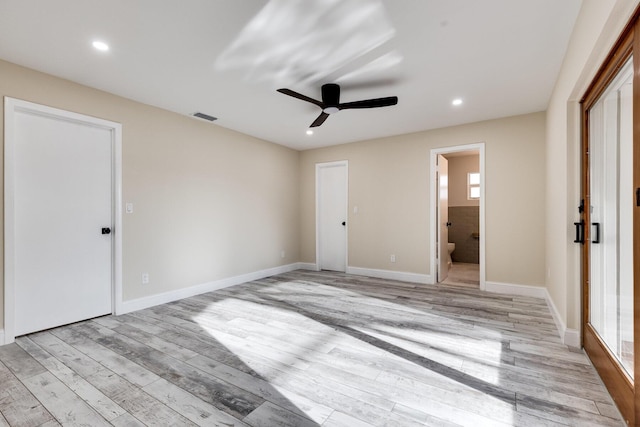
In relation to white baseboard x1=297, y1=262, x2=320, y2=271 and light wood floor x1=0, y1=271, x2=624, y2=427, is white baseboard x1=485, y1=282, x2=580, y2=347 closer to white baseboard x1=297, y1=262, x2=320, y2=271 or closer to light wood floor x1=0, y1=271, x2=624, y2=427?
light wood floor x1=0, y1=271, x2=624, y2=427

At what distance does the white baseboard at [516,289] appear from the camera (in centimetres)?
404

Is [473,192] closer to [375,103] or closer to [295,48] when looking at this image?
[375,103]

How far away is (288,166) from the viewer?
20.1 feet

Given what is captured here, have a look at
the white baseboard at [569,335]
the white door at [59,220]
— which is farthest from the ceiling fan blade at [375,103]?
the white door at [59,220]

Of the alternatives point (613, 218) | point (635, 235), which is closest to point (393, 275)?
point (613, 218)

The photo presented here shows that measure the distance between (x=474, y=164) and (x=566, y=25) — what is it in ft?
16.5

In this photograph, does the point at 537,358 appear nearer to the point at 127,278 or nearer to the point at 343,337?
the point at 343,337

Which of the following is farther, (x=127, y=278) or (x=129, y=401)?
(x=127, y=278)

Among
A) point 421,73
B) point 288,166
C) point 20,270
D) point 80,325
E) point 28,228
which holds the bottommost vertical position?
point 80,325

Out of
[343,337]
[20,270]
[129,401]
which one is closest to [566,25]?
[343,337]

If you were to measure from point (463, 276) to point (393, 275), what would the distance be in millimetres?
1356

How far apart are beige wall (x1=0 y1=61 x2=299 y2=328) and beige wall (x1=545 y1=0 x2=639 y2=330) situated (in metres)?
4.25

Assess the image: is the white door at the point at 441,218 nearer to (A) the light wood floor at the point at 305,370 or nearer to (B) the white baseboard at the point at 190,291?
(A) the light wood floor at the point at 305,370

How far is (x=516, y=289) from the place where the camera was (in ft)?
13.8
